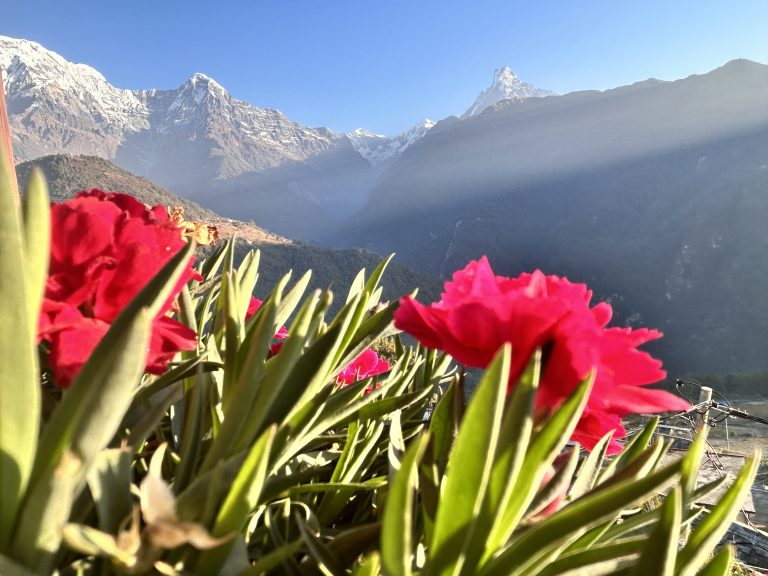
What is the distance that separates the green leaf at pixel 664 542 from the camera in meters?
0.23

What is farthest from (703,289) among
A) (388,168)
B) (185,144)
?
(185,144)

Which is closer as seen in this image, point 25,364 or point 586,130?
point 25,364

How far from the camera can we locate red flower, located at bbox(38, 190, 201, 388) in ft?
0.95

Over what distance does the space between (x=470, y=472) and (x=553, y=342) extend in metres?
0.10

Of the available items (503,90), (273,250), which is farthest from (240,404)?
(503,90)

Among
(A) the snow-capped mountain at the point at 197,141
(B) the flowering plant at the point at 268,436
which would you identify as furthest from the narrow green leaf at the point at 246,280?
(A) the snow-capped mountain at the point at 197,141

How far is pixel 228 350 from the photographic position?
40 cm

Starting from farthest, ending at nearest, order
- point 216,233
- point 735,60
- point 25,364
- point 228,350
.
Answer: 1. point 735,60
2. point 216,233
3. point 228,350
4. point 25,364

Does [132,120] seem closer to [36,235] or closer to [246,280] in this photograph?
[246,280]

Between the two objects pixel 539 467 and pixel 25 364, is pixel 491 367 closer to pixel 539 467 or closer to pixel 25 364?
pixel 539 467

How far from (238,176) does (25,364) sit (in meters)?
89.8

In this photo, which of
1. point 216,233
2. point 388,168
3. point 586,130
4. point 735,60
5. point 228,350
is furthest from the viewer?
point 388,168

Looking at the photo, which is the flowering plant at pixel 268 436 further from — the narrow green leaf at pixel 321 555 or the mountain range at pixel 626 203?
the mountain range at pixel 626 203

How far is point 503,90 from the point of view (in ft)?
379
